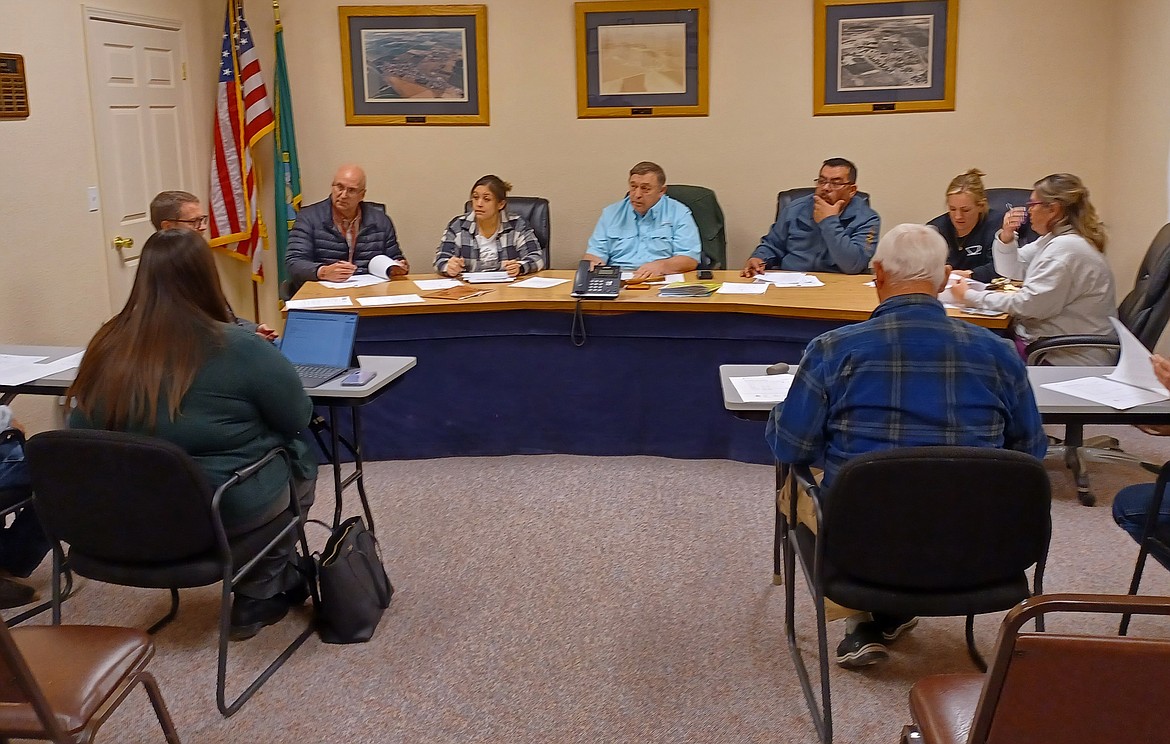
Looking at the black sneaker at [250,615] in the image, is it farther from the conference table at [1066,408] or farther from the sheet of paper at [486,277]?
the sheet of paper at [486,277]

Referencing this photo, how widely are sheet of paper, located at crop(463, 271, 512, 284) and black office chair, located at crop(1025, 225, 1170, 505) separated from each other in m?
2.19

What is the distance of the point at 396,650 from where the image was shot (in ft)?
8.96

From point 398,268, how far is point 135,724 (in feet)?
8.51

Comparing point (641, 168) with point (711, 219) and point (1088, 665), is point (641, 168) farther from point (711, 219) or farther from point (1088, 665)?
point (1088, 665)

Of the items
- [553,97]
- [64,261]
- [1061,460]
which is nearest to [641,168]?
[553,97]

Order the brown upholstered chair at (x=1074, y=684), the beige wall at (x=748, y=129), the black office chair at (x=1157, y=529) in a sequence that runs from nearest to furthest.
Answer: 1. the brown upholstered chair at (x=1074, y=684)
2. the black office chair at (x=1157, y=529)
3. the beige wall at (x=748, y=129)

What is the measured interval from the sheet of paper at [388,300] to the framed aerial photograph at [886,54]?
2.65m

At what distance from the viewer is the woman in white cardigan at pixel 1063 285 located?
147 inches

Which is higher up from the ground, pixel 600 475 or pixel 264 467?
pixel 264 467

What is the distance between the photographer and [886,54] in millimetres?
5293

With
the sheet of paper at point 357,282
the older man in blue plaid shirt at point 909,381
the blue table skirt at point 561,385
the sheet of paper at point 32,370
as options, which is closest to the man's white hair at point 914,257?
the older man in blue plaid shirt at point 909,381

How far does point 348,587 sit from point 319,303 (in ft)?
5.24

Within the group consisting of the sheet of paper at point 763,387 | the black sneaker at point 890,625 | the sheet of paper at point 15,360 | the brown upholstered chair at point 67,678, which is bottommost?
the black sneaker at point 890,625

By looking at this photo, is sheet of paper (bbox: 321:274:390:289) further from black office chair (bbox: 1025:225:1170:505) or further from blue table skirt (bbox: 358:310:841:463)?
black office chair (bbox: 1025:225:1170:505)
